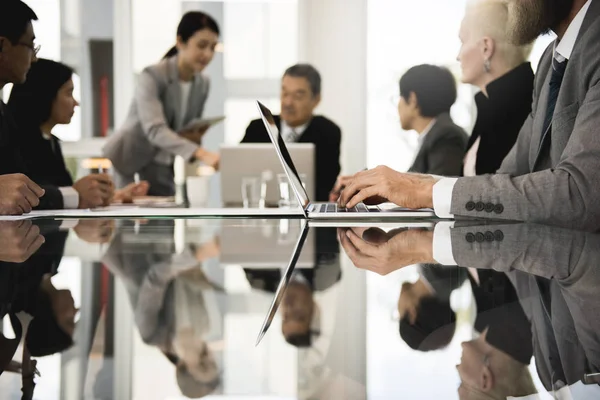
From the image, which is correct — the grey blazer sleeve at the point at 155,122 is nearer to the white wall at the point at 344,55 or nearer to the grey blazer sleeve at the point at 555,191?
the white wall at the point at 344,55

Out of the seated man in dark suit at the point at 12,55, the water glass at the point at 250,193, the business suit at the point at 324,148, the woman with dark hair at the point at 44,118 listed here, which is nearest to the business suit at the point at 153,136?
the business suit at the point at 324,148

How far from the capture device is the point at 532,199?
58.5 inches

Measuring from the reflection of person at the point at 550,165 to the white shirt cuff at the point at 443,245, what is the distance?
0.71 ft

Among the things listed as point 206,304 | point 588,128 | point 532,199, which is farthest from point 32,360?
point 588,128

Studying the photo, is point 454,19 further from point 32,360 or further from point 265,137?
point 32,360

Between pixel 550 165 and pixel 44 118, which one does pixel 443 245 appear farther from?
pixel 44 118

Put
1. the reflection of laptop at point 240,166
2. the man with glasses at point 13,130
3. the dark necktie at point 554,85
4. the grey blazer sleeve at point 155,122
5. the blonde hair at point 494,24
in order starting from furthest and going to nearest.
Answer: the blonde hair at point 494,24 < the grey blazer sleeve at point 155,122 < the reflection of laptop at point 240,166 < the dark necktie at point 554,85 < the man with glasses at point 13,130

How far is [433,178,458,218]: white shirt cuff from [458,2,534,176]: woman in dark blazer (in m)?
3.86

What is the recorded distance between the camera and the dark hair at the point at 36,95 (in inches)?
127

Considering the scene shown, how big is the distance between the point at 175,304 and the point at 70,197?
6.12 feet

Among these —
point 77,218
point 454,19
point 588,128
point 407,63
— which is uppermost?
point 454,19

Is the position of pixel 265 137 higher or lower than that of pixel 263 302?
higher

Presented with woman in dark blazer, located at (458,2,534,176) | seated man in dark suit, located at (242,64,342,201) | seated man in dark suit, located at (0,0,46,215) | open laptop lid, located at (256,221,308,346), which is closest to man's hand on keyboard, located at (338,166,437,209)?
open laptop lid, located at (256,221,308,346)

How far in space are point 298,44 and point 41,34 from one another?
2.17m
